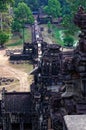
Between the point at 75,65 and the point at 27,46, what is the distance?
2289 inches

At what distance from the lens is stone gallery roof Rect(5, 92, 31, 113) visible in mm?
34750

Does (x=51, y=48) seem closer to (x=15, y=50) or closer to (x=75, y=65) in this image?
(x=75, y=65)

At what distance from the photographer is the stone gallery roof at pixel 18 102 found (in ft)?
114

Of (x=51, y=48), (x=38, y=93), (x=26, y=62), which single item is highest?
(x=51, y=48)

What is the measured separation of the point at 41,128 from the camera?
3088 cm

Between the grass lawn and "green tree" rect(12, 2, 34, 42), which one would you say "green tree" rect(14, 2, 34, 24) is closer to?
"green tree" rect(12, 2, 34, 42)

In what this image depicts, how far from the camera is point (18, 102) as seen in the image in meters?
35.5

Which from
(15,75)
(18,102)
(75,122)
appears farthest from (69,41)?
(75,122)

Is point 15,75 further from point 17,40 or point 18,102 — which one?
point 17,40

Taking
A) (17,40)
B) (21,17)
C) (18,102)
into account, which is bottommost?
(17,40)

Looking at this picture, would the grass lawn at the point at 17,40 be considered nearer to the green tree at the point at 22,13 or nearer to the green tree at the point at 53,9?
the green tree at the point at 22,13

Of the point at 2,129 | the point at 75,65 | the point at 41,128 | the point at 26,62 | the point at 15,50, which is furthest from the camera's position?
the point at 15,50

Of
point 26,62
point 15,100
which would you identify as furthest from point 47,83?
point 26,62

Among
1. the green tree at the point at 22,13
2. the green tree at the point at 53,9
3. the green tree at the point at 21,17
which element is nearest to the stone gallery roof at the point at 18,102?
the green tree at the point at 21,17
